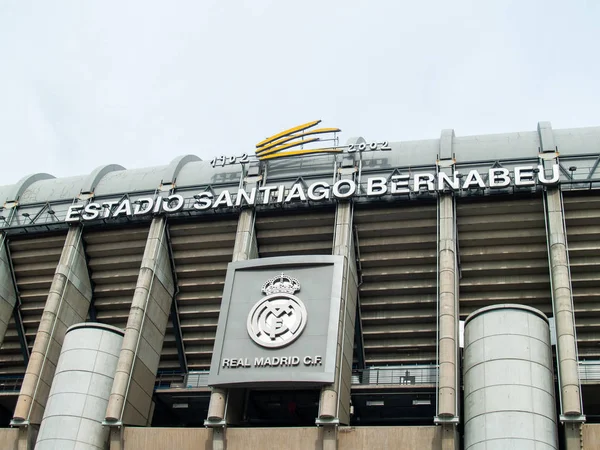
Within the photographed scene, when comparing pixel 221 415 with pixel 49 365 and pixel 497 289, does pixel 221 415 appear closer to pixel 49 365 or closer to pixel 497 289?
pixel 49 365

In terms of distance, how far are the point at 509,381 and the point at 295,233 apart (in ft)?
58.3

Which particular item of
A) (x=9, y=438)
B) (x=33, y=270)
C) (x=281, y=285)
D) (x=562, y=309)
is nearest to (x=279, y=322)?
(x=281, y=285)

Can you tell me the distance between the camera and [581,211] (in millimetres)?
47000

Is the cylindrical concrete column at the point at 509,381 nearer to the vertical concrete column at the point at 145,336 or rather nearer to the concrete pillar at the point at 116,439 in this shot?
the concrete pillar at the point at 116,439

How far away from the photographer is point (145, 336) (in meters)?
48.1

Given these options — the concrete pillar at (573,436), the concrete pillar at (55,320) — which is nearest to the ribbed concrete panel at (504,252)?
the concrete pillar at (573,436)

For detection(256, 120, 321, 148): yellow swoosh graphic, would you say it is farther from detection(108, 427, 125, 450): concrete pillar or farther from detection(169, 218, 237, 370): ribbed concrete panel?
detection(108, 427, 125, 450): concrete pillar

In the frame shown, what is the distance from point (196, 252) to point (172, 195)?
13.6 ft

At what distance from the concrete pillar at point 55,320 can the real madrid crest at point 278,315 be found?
1383cm

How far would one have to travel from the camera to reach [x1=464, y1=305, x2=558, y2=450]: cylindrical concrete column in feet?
123

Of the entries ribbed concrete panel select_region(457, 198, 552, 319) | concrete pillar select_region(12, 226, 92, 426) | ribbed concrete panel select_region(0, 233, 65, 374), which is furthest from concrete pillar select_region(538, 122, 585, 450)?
ribbed concrete panel select_region(0, 233, 65, 374)

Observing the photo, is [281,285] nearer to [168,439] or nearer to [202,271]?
[202,271]

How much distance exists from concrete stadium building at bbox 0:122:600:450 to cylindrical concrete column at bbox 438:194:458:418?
0.46 feet

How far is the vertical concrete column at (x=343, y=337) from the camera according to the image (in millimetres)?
41000
